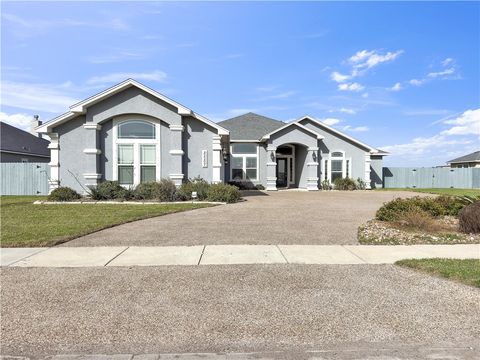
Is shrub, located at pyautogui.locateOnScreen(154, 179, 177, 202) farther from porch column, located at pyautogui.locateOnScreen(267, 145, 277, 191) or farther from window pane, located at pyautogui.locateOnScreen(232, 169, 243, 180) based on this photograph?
porch column, located at pyautogui.locateOnScreen(267, 145, 277, 191)

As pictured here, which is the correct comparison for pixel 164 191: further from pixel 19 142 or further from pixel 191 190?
pixel 19 142

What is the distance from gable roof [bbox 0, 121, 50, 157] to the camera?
90.4 ft

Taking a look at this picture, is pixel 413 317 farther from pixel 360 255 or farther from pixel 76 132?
pixel 76 132

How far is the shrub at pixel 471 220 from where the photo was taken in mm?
9469

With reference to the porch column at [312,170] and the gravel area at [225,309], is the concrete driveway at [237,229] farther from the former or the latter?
the porch column at [312,170]

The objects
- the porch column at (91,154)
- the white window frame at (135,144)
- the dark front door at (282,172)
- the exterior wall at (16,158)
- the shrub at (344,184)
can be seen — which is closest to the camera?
the porch column at (91,154)

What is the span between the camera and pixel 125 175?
18.7 meters

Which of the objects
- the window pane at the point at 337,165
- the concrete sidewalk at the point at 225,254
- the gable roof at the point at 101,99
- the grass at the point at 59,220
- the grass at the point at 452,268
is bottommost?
the grass at the point at 452,268

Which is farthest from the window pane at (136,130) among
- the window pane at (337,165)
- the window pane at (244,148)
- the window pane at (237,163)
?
the window pane at (337,165)

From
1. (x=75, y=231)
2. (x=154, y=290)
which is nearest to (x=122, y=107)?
(x=75, y=231)

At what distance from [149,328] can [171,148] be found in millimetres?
15167

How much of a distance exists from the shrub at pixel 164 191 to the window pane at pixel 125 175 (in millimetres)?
2522

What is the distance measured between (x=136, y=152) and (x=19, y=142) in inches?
693

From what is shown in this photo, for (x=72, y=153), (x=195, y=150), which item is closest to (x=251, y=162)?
(x=195, y=150)
